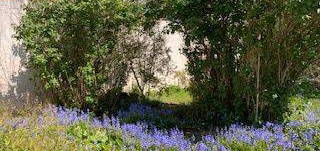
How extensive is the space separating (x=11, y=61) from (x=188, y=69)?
3365 mm

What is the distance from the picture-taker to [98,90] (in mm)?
9844

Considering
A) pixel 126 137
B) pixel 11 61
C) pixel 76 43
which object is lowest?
pixel 126 137

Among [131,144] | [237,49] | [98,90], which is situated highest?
[237,49]

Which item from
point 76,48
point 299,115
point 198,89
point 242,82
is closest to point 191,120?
point 198,89

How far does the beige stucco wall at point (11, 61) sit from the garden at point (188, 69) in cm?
30

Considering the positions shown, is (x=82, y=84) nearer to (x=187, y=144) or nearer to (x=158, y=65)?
(x=158, y=65)

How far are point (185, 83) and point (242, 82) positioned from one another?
4915 millimetres

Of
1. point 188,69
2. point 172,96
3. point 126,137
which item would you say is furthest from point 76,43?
point 172,96

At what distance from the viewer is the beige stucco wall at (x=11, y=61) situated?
10102mm

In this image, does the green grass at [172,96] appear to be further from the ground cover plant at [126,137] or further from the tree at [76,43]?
the ground cover plant at [126,137]

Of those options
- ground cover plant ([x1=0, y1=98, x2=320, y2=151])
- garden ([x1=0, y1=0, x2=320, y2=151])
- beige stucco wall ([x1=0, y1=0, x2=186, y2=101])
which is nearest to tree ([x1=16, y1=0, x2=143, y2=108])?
garden ([x1=0, y1=0, x2=320, y2=151])

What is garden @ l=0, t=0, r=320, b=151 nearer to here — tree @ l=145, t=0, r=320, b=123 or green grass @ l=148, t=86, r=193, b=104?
tree @ l=145, t=0, r=320, b=123

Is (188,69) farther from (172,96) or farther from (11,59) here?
(11,59)

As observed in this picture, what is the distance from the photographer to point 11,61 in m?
10.2
